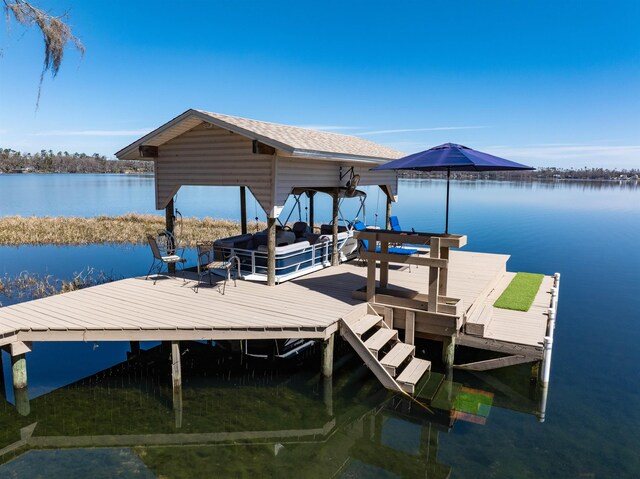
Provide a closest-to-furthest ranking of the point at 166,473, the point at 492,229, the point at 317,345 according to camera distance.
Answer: the point at 166,473 → the point at 317,345 → the point at 492,229

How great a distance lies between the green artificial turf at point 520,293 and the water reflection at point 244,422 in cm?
171

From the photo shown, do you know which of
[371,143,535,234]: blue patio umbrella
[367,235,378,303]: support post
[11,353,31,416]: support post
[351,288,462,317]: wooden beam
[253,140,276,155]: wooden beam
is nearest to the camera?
[11,353,31,416]: support post

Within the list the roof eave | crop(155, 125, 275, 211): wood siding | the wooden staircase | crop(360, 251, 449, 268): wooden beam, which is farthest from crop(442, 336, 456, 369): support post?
the roof eave

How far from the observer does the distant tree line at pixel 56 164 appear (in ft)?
441

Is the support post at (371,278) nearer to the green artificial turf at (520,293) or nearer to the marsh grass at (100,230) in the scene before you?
the green artificial turf at (520,293)

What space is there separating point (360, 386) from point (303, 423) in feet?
4.66

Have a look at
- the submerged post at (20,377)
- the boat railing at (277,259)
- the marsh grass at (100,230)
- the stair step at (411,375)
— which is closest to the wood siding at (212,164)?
the boat railing at (277,259)

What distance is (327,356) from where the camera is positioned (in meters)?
7.82

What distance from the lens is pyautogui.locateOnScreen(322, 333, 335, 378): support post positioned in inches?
306

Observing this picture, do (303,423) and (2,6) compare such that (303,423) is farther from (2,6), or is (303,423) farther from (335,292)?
(2,6)

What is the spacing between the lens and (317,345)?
9.61 meters

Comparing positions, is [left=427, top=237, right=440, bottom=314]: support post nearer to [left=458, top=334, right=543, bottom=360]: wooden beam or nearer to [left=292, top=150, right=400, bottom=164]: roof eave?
[left=458, top=334, right=543, bottom=360]: wooden beam

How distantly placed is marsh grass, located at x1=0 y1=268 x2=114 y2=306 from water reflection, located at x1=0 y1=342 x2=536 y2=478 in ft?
17.2

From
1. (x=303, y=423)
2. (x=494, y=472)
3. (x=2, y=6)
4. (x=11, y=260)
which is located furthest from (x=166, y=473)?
(x=11, y=260)
